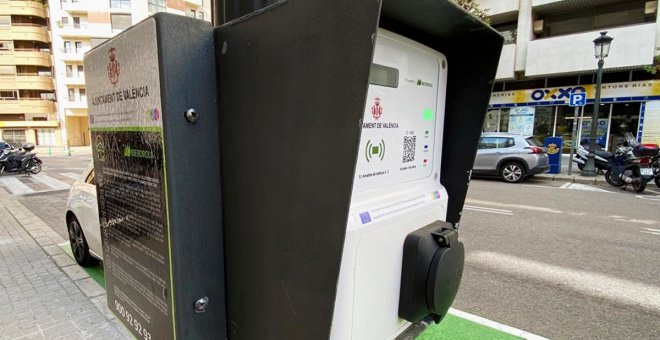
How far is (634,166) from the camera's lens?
9.24 m

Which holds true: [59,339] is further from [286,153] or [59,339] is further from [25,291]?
[286,153]

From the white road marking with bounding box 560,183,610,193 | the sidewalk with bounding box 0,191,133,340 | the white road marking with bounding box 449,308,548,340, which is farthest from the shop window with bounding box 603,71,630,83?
the sidewalk with bounding box 0,191,133,340

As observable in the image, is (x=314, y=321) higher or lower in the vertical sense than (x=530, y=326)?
higher

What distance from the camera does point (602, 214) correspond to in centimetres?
682

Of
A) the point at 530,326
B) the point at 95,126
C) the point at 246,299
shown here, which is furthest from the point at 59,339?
the point at 530,326

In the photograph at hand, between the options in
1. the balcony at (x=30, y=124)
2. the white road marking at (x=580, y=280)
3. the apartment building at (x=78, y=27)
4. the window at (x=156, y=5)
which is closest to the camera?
the white road marking at (x=580, y=280)

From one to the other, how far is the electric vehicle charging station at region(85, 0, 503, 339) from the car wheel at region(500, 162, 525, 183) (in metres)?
9.92

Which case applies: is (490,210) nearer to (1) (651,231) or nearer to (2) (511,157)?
(1) (651,231)

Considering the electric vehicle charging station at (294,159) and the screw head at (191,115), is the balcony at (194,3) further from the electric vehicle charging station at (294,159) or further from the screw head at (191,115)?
the screw head at (191,115)

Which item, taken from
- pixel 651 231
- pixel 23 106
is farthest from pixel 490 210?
pixel 23 106

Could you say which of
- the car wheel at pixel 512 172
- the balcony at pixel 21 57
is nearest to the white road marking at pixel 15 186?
the car wheel at pixel 512 172

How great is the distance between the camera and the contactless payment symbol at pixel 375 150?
152 cm

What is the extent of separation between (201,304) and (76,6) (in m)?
41.1

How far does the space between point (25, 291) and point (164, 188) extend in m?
3.47
